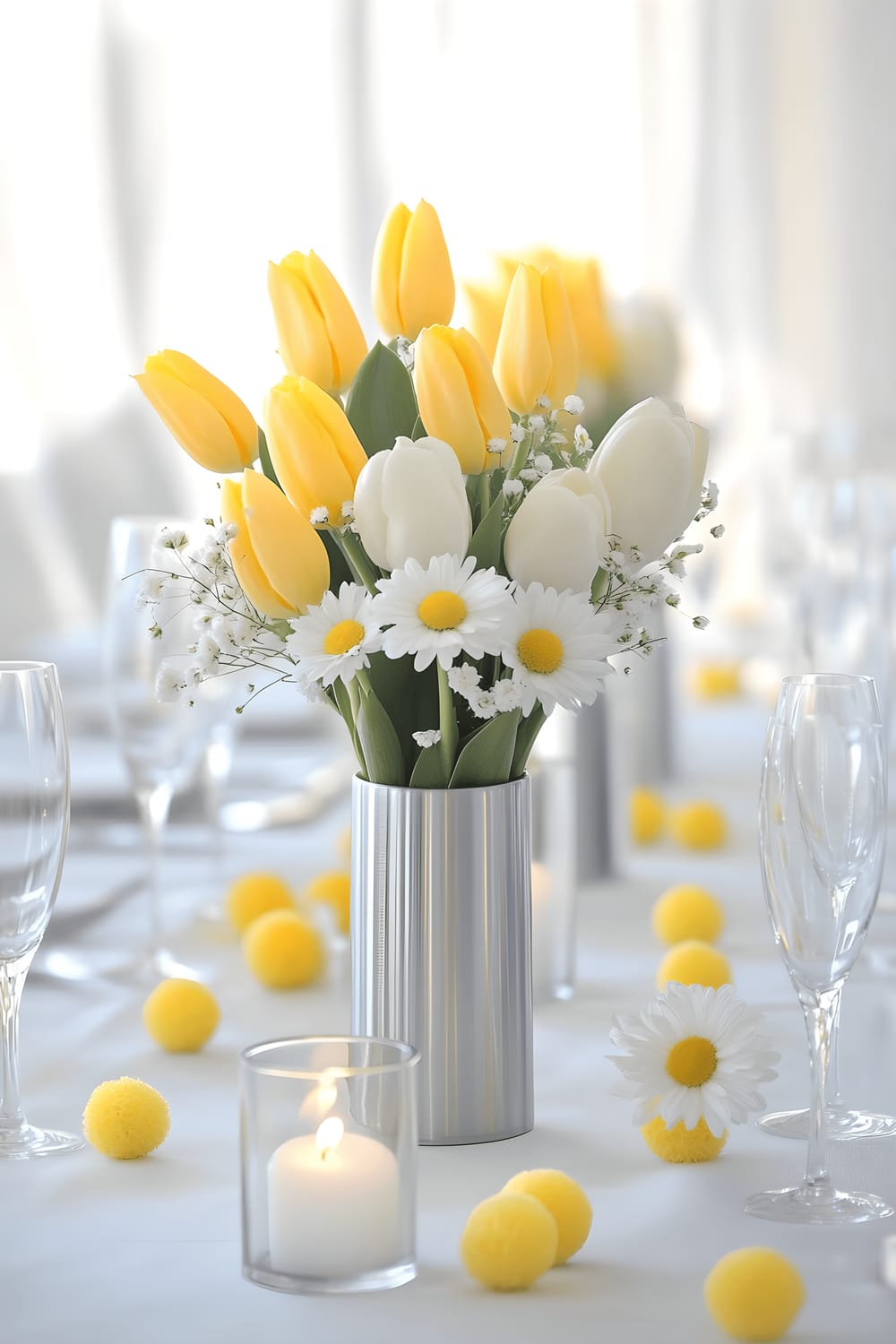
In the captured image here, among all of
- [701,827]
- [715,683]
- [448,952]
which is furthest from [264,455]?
[715,683]

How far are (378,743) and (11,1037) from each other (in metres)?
0.24

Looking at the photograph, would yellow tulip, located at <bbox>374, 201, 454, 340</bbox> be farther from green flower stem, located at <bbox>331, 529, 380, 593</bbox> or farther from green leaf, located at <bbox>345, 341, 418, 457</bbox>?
green flower stem, located at <bbox>331, 529, 380, 593</bbox>

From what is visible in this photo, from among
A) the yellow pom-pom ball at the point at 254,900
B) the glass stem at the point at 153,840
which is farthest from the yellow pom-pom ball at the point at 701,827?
the glass stem at the point at 153,840

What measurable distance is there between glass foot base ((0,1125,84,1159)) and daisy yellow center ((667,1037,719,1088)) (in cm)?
30

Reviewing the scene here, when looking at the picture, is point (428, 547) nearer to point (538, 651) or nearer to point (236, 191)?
point (538, 651)

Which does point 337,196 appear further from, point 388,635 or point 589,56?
point 388,635

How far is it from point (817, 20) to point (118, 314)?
212cm

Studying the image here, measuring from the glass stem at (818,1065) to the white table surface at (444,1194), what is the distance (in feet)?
0.11

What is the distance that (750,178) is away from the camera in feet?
14.9

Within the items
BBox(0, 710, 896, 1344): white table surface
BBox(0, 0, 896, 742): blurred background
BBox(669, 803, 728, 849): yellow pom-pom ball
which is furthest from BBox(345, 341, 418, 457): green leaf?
BBox(0, 0, 896, 742): blurred background

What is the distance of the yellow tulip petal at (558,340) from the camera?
2.82 feet

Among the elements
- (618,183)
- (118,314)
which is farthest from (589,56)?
(118,314)

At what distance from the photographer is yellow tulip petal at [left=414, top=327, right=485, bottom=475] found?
2.59ft

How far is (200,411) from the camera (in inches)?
33.3
